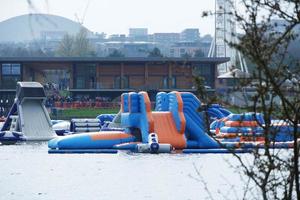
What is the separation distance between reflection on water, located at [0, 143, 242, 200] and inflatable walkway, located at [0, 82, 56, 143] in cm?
774

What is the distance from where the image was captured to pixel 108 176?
79.8 ft

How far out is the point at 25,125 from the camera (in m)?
43.1

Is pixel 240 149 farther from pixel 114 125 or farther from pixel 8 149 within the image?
pixel 114 125

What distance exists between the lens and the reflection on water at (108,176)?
1962cm

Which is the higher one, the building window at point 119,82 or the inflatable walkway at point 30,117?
the building window at point 119,82

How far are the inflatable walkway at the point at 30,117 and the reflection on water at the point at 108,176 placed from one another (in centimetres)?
774

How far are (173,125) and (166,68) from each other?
38.6 meters

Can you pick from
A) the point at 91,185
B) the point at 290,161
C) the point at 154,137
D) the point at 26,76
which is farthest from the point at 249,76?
the point at 26,76

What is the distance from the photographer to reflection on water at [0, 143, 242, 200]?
64.4 feet

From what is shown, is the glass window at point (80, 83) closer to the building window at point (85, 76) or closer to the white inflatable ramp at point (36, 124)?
the building window at point (85, 76)

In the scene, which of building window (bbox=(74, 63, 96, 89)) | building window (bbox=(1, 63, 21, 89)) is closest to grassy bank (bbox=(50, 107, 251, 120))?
building window (bbox=(74, 63, 96, 89))

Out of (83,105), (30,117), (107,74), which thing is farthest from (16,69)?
(30,117)

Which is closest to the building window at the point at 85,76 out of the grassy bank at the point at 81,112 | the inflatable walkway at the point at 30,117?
the grassy bank at the point at 81,112

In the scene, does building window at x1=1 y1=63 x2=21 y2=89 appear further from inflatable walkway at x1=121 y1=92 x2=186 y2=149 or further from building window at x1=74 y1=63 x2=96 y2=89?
inflatable walkway at x1=121 y1=92 x2=186 y2=149
